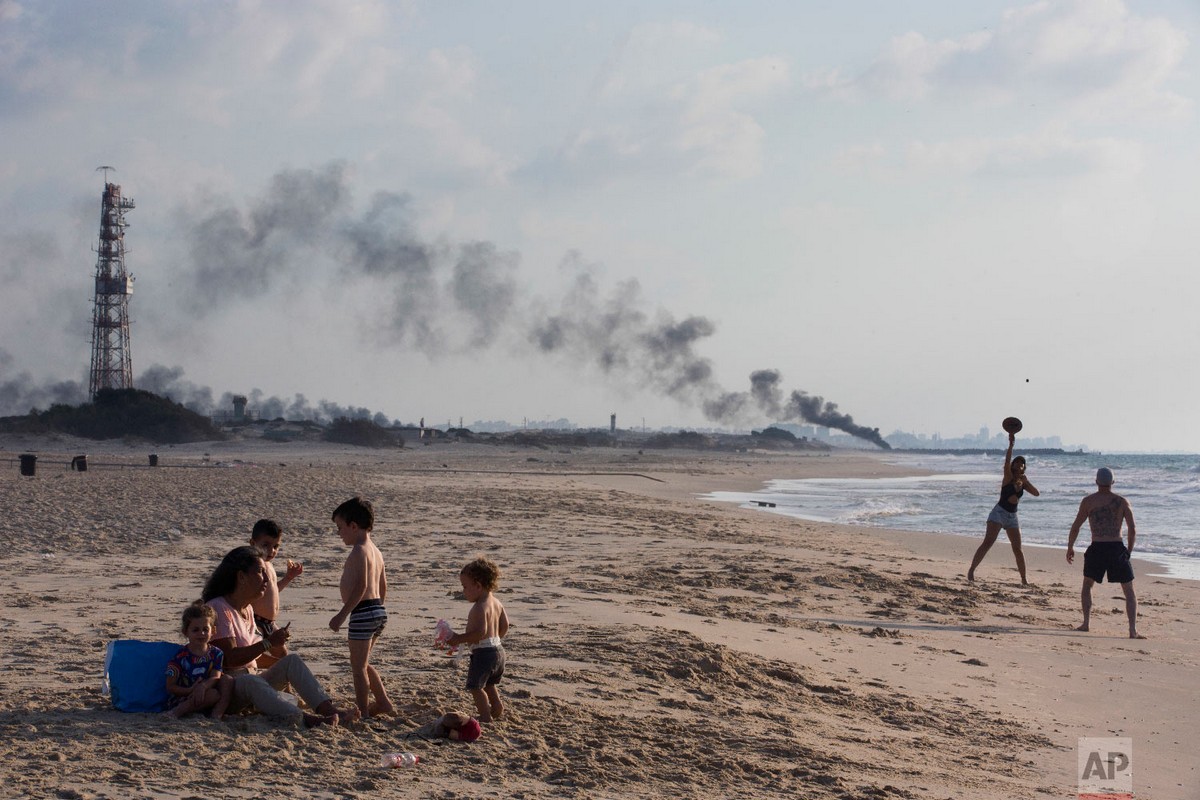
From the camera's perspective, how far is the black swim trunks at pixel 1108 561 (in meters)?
10.2

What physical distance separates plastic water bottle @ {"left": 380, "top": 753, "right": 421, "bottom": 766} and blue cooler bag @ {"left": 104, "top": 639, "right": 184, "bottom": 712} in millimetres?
1415

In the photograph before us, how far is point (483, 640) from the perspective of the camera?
557 cm

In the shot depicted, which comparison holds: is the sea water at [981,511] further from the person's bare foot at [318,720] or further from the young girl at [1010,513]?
the person's bare foot at [318,720]

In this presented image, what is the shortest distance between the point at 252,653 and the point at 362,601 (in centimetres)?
62

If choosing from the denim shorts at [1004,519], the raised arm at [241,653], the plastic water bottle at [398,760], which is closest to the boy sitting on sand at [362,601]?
the raised arm at [241,653]

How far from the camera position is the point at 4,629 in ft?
24.8

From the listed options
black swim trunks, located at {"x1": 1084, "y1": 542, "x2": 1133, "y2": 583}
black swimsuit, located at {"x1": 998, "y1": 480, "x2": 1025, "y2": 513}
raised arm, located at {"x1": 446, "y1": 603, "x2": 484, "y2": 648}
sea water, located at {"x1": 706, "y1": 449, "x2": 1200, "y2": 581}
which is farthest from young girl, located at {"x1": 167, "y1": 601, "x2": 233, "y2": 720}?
sea water, located at {"x1": 706, "y1": 449, "x2": 1200, "y2": 581}

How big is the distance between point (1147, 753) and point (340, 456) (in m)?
46.6

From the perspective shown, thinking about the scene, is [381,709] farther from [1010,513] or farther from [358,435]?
[358,435]

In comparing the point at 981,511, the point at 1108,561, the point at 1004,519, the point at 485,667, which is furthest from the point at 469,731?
the point at 981,511

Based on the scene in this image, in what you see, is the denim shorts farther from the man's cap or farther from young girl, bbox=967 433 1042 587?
the man's cap

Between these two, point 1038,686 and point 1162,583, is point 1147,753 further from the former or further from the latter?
point 1162,583

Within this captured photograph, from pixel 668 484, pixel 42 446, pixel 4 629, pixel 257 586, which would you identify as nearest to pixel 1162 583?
pixel 257 586

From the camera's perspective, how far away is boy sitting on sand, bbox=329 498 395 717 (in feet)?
18.2
